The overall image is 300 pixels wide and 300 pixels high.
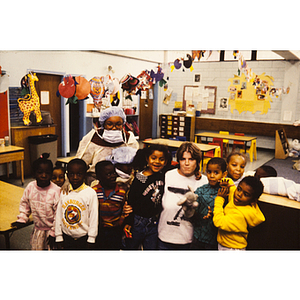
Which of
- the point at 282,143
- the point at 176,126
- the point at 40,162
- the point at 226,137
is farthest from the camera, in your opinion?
the point at 226,137

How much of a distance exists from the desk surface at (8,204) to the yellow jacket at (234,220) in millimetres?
2041

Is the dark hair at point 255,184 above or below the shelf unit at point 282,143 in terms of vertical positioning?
below

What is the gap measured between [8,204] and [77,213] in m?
0.84

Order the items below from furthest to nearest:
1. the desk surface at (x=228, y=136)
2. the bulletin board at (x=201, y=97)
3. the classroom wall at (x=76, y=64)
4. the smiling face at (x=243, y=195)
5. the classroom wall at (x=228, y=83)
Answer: the desk surface at (x=228, y=136) < the bulletin board at (x=201, y=97) < the classroom wall at (x=228, y=83) < the classroom wall at (x=76, y=64) < the smiling face at (x=243, y=195)

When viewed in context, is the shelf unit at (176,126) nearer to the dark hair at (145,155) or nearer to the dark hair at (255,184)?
the dark hair at (145,155)

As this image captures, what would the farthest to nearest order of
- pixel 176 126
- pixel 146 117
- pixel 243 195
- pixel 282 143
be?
pixel 282 143 → pixel 146 117 → pixel 176 126 → pixel 243 195

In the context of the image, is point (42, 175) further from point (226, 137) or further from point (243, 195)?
point (226, 137)

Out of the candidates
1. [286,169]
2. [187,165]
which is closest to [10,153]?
[187,165]

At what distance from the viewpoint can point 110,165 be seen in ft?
9.66

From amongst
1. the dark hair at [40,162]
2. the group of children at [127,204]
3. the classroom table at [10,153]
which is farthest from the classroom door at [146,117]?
the classroom table at [10,153]

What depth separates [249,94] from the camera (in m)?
3.77

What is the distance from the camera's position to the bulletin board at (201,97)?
3.32m

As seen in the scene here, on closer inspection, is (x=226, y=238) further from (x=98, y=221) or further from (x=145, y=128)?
(x=145, y=128)

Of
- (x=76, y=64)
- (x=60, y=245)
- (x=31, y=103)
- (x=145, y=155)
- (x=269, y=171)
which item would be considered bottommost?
(x=60, y=245)
